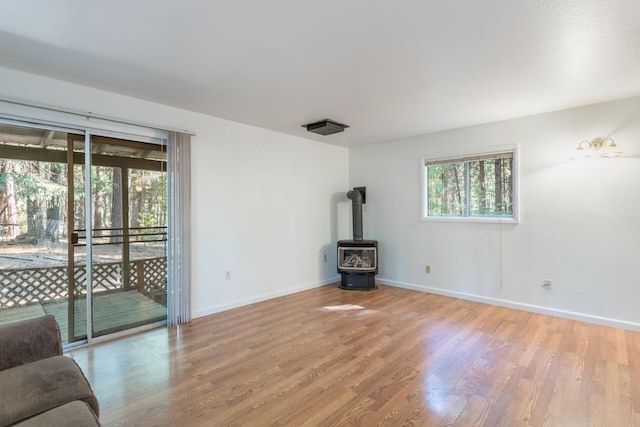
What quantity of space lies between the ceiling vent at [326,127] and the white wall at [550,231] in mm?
1348

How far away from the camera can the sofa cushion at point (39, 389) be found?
1306mm

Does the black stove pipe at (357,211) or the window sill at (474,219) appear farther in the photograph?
the black stove pipe at (357,211)

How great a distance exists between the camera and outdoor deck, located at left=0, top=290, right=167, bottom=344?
2727 mm

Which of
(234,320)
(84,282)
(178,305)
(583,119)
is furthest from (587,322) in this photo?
(84,282)

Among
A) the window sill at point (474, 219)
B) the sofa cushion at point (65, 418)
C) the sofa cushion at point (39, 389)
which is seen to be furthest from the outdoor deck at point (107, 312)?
the window sill at point (474, 219)

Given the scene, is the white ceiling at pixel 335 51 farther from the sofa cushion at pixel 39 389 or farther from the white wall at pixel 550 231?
the sofa cushion at pixel 39 389

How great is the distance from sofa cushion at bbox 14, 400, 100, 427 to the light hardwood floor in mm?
698

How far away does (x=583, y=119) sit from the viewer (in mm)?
3463

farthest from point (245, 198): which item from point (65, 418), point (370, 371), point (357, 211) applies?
point (65, 418)

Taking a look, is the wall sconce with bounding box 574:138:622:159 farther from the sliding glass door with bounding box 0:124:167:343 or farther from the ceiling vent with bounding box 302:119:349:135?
the sliding glass door with bounding box 0:124:167:343

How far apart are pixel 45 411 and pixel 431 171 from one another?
474 cm

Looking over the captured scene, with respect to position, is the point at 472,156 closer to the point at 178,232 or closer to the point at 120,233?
the point at 178,232

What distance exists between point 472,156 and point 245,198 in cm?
313

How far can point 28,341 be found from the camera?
1.72m
